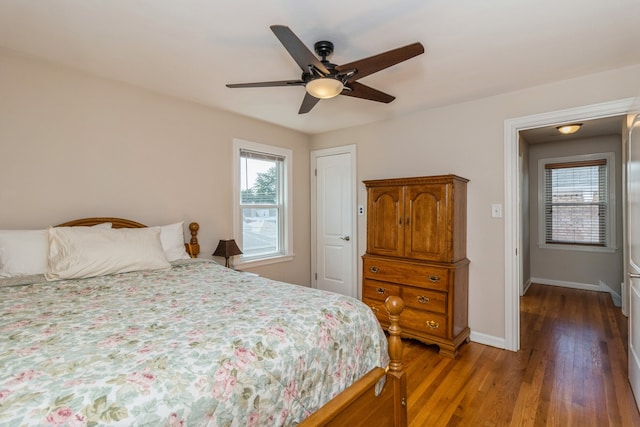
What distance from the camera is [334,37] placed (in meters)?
1.94

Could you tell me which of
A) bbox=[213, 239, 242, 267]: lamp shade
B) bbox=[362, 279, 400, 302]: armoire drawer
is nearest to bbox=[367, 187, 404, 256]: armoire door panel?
bbox=[362, 279, 400, 302]: armoire drawer

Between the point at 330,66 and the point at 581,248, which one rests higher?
the point at 330,66

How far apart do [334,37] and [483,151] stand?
1.83 meters

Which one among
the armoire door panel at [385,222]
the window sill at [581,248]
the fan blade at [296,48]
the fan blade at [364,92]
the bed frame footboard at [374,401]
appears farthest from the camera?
the window sill at [581,248]

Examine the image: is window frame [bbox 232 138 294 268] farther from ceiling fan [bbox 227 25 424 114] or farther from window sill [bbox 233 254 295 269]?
ceiling fan [bbox 227 25 424 114]

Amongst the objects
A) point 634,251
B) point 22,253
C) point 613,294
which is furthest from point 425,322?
point 613,294

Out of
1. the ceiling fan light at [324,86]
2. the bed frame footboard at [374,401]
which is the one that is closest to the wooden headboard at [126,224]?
the ceiling fan light at [324,86]

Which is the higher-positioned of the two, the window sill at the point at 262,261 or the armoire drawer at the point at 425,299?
the window sill at the point at 262,261

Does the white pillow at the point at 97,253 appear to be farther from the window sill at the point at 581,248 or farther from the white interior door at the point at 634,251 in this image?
the window sill at the point at 581,248

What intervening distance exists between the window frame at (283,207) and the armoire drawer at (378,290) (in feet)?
3.86

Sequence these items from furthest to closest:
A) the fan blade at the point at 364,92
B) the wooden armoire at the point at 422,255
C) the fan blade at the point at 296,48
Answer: the wooden armoire at the point at 422,255 < the fan blade at the point at 364,92 < the fan blade at the point at 296,48

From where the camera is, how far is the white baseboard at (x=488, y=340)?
9.40 feet

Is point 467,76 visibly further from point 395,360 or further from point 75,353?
point 75,353

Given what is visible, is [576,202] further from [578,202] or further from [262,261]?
[262,261]
